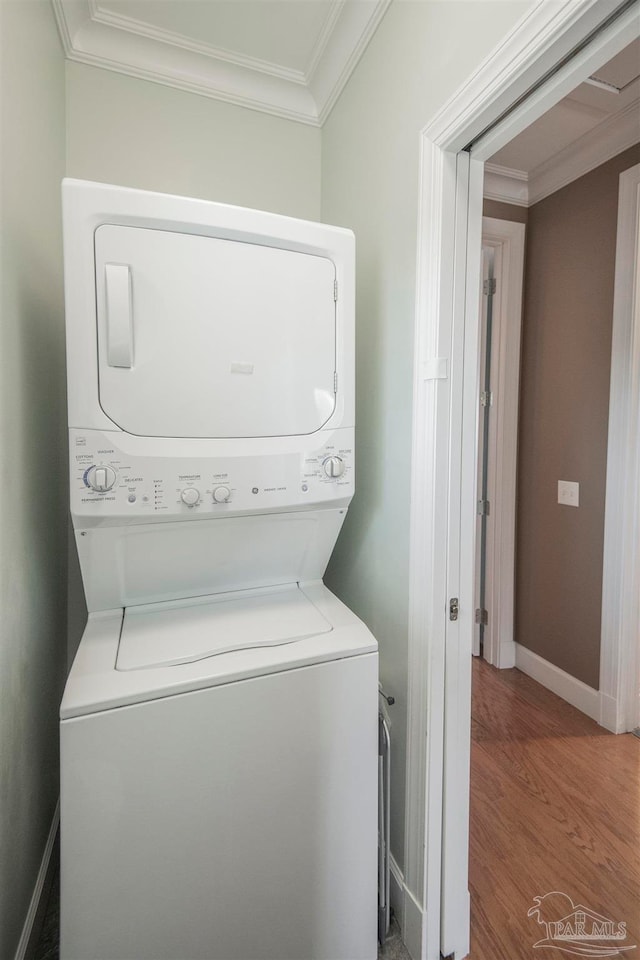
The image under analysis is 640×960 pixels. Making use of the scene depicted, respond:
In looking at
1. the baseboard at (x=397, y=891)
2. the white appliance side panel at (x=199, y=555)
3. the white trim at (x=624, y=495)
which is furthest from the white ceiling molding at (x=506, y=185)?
the baseboard at (x=397, y=891)

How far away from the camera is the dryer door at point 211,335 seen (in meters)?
0.96

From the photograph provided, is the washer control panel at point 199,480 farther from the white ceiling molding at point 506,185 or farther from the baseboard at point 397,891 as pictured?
the white ceiling molding at point 506,185

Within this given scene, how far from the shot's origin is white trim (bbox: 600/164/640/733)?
1966 millimetres

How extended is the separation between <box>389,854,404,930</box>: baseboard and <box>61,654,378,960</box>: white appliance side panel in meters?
0.18

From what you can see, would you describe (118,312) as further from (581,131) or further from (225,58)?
(581,131)

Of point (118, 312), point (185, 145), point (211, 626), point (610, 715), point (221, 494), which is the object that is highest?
point (185, 145)

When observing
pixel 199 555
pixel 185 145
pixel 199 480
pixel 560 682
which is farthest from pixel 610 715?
pixel 185 145

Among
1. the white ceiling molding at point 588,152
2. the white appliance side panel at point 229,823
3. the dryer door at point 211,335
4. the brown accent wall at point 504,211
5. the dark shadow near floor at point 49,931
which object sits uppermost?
the white ceiling molding at point 588,152

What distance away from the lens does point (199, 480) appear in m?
1.05

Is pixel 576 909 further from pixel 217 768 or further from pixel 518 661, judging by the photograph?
pixel 518 661

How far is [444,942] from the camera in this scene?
3.83 feet

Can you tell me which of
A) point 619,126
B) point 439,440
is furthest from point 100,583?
point 619,126

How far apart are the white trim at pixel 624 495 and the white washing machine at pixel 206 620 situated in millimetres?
1531

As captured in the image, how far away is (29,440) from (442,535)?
3.61ft
